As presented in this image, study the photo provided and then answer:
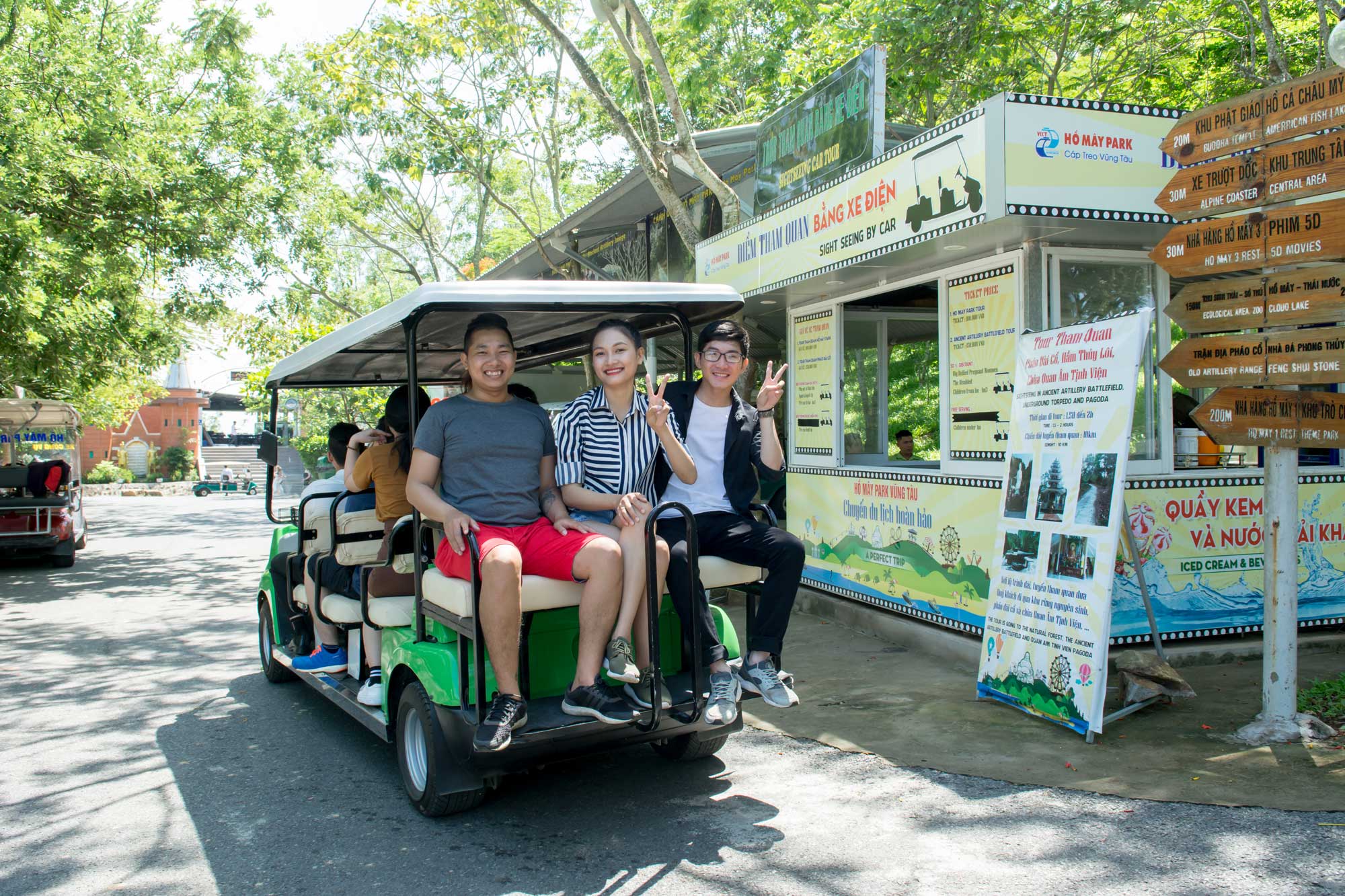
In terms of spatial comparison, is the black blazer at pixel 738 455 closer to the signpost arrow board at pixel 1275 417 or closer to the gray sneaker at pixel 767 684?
the gray sneaker at pixel 767 684

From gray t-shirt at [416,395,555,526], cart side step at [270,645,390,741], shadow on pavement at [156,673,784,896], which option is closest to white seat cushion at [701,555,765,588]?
gray t-shirt at [416,395,555,526]

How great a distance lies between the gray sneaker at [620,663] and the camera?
4.00 metres

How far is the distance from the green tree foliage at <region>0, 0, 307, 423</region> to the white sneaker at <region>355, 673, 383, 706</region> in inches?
362

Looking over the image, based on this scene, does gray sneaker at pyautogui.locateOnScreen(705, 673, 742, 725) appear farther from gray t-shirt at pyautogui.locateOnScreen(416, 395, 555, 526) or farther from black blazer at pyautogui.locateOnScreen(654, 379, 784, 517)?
gray t-shirt at pyautogui.locateOnScreen(416, 395, 555, 526)

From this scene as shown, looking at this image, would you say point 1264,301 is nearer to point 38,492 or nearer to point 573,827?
point 573,827

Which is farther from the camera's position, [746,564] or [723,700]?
[746,564]

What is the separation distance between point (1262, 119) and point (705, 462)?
3146 millimetres

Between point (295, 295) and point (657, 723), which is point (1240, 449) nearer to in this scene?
point (657, 723)

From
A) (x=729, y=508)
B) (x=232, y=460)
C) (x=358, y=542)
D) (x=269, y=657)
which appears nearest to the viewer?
(x=729, y=508)

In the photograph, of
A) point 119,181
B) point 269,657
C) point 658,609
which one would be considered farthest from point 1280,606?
point 119,181

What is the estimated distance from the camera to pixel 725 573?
Answer: 4559 millimetres

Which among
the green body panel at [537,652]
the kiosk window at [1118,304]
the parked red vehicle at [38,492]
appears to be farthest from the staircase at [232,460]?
the green body panel at [537,652]

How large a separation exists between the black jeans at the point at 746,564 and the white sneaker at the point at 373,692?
62.0 inches

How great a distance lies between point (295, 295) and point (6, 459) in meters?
5.34
